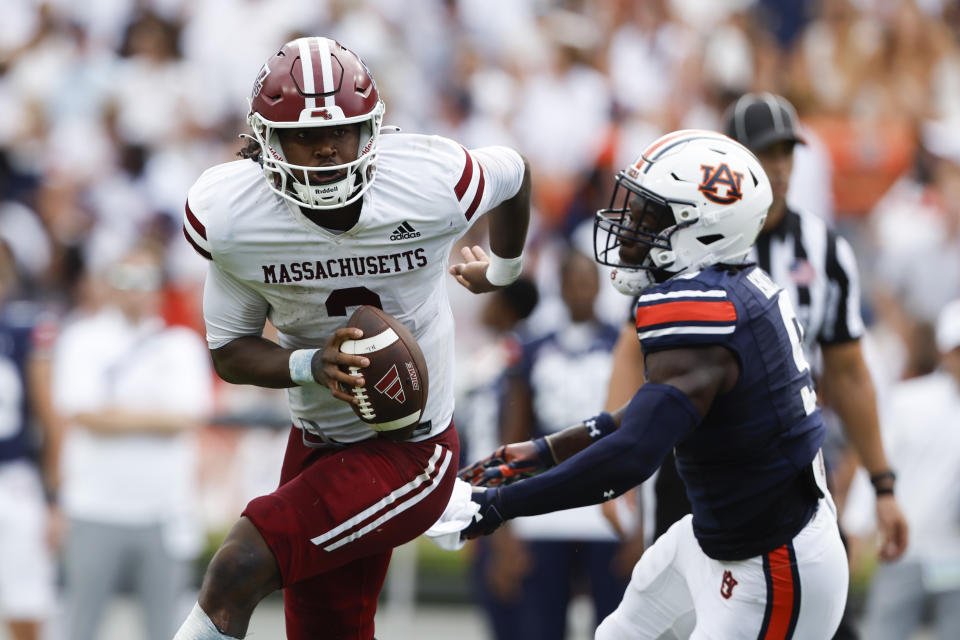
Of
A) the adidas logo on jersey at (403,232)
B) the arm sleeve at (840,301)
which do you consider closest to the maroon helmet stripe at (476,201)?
the adidas logo on jersey at (403,232)

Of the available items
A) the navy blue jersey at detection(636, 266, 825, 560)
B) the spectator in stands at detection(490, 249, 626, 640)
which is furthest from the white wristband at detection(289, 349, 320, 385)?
the spectator in stands at detection(490, 249, 626, 640)

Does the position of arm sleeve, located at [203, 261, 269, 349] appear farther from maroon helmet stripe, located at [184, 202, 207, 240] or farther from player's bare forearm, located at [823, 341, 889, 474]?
player's bare forearm, located at [823, 341, 889, 474]

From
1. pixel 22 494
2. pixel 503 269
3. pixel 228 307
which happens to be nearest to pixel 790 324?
pixel 503 269

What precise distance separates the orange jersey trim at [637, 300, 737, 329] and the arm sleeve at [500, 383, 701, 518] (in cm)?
17

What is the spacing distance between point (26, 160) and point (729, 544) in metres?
8.51

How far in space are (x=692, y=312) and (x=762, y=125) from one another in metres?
1.66

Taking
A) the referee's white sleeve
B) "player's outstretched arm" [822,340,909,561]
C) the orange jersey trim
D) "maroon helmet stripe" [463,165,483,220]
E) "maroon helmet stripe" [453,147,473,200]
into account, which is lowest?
"player's outstretched arm" [822,340,909,561]

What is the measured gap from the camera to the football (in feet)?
11.8

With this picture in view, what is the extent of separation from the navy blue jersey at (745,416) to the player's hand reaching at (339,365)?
2.39 ft

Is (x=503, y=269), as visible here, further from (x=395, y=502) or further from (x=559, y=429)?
(x=559, y=429)

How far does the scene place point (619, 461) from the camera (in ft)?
11.3

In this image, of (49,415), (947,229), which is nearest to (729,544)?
(49,415)

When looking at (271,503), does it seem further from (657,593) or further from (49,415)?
(49,415)

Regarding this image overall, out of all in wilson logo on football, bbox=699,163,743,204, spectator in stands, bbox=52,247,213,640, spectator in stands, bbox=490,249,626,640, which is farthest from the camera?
spectator in stands, bbox=52,247,213,640
